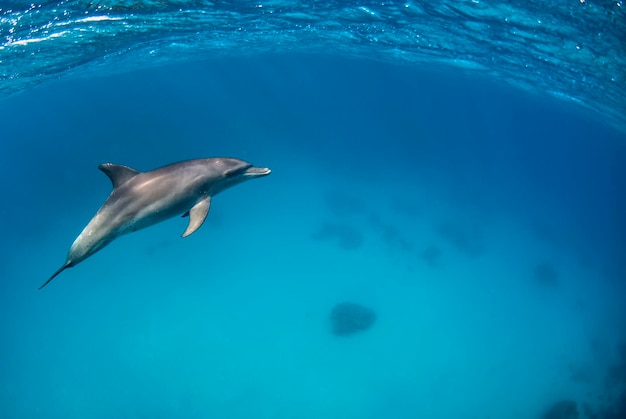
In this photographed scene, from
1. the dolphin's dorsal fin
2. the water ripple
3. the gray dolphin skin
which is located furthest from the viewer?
the water ripple

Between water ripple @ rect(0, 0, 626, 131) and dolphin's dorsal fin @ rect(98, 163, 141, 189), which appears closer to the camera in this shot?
dolphin's dorsal fin @ rect(98, 163, 141, 189)

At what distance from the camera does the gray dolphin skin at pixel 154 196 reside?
5422 millimetres

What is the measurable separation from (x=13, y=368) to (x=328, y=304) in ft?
61.9

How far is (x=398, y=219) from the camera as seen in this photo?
33.4m

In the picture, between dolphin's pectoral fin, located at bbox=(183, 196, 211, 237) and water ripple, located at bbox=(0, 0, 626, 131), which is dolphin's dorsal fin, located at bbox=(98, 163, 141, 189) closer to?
dolphin's pectoral fin, located at bbox=(183, 196, 211, 237)

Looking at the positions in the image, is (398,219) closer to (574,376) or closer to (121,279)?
(574,376)

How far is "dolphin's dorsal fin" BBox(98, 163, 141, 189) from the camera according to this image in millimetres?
5766

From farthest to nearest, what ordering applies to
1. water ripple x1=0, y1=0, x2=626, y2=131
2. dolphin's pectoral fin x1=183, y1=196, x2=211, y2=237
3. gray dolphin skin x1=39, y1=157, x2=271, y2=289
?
water ripple x1=0, y1=0, x2=626, y2=131
dolphin's pectoral fin x1=183, y1=196, x2=211, y2=237
gray dolphin skin x1=39, y1=157, x2=271, y2=289

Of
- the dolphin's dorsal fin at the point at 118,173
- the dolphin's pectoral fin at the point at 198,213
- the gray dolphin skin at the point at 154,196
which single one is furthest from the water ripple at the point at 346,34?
the dolphin's pectoral fin at the point at 198,213

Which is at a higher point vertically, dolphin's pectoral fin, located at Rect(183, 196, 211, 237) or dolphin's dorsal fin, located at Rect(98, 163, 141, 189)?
dolphin's dorsal fin, located at Rect(98, 163, 141, 189)

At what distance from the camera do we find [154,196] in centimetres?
573

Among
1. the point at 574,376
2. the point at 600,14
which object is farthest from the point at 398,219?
the point at 600,14

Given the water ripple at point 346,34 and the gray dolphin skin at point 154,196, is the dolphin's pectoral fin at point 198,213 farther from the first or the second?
the water ripple at point 346,34

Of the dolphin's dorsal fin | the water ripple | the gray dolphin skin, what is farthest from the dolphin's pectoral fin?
the water ripple
